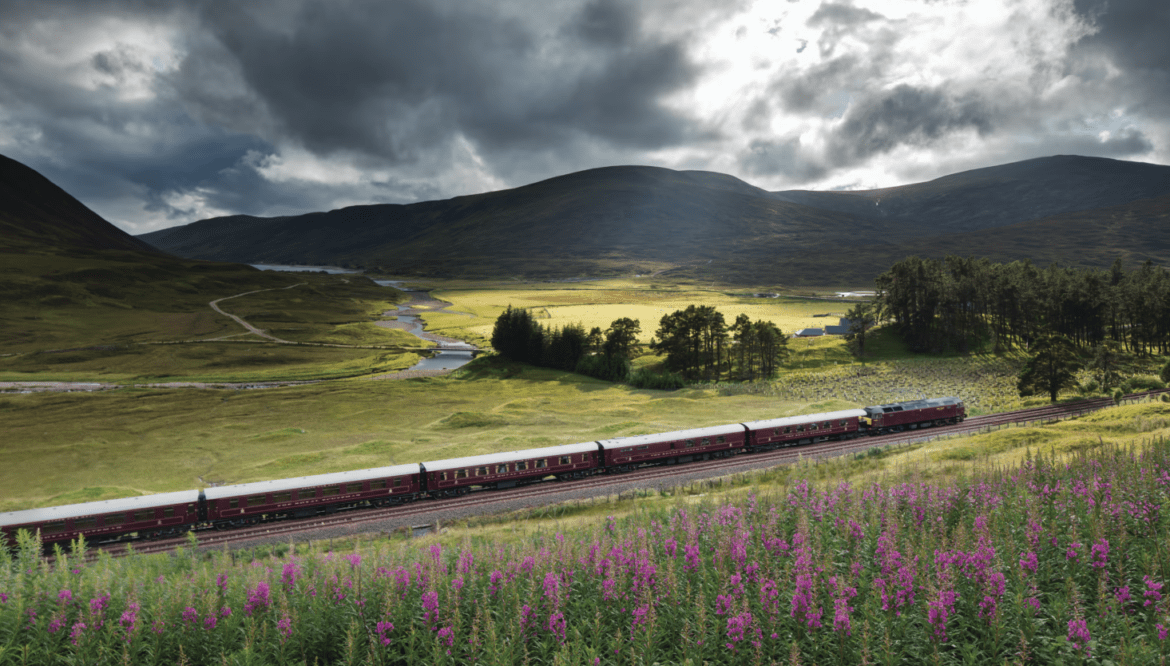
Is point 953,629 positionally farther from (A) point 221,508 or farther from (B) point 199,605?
(A) point 221,508

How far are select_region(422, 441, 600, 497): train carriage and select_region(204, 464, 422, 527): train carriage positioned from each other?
1.72 metres

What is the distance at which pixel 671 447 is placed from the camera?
48062 mm

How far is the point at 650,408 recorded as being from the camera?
264 feet

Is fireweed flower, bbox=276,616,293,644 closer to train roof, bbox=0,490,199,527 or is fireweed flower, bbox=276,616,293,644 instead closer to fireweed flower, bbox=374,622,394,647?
fireweed flower, bbox=374,622,394,647

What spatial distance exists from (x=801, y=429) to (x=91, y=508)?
53.3 meters

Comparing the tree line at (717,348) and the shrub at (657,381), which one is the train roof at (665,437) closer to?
the shrub at (657,381)

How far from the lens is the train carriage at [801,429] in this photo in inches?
2021

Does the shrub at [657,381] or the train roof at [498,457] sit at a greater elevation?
the train roof at [498,457]

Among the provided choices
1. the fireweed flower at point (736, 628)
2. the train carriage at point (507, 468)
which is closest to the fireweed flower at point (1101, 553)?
the fireweed flower at point (736, 628)

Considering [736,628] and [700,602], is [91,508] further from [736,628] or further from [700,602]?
[736,628]

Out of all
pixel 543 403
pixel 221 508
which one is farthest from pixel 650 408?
pixel 221 508

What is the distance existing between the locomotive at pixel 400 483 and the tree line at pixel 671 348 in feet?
163

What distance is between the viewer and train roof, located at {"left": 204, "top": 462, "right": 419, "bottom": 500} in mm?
37438

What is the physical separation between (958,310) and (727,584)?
132 meters
